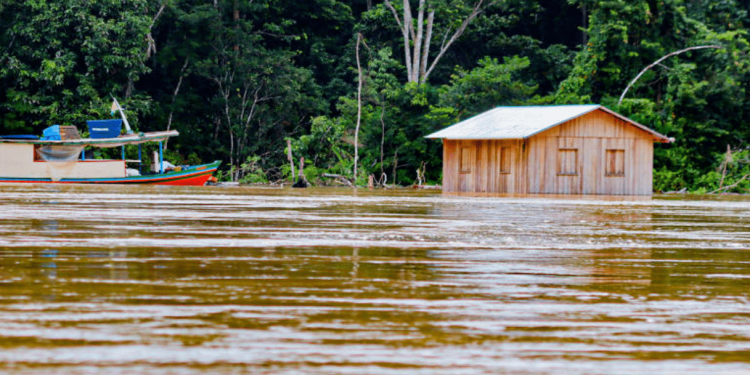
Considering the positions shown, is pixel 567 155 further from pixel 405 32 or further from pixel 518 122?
pixel 405 32

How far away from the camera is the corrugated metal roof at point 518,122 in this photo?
27.0 m

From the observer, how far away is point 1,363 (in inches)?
76.9

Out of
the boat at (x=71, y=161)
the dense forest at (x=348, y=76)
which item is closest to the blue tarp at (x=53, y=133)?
the boat at (x=71, y=161)

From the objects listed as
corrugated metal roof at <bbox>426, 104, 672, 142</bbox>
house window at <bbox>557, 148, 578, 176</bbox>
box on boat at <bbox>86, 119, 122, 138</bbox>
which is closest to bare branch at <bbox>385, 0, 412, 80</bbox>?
corrugated metal roof at <bbox>426, 104, 672, 142</bbox>

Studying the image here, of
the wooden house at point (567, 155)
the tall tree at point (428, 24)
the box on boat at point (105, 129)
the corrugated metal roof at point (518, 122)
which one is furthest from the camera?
the tall tree at point (428, 24)

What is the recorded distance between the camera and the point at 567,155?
27.8m

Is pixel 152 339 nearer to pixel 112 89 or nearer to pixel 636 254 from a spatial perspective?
pixel 636 254

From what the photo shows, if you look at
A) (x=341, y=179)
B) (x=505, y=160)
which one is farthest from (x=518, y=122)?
(x=341, y=179)

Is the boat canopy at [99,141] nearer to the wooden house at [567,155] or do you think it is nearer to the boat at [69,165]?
the boat at [69,165]

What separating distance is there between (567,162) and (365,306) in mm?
25624

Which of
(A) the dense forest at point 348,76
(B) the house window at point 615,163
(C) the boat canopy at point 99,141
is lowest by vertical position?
(B) the house window at point 615,163

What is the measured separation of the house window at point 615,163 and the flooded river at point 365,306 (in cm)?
2293

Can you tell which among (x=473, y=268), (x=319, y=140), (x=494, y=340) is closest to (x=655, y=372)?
(x=494, y=340)

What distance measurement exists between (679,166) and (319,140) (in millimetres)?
13738
